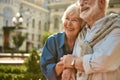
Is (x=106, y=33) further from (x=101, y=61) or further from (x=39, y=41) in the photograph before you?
(x=39, y=41)

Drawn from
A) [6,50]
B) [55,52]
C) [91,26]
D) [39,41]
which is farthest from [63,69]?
[39,41]

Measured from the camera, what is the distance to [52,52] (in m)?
1.68

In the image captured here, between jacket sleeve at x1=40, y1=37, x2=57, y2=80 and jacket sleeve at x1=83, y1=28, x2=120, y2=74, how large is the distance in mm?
283

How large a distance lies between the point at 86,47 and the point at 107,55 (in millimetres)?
148

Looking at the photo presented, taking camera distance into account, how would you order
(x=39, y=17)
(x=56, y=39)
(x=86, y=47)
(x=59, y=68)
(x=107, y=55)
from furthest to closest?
(x=39, y=17), (x=56, y=39), (x=59, y=68), (x=86, y=47), (x=107, y=55)

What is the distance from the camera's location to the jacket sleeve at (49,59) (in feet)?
5.36

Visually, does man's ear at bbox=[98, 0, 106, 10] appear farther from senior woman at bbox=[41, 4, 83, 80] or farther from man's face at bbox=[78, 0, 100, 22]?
senior woman at bbox=[41, 4, 83, 80]

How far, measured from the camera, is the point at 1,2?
104 feet

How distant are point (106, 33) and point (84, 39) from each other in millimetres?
144

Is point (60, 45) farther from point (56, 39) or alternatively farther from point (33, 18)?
point (33, 18)

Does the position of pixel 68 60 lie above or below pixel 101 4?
below

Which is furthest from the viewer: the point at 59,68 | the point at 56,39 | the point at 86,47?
the point at 56,39

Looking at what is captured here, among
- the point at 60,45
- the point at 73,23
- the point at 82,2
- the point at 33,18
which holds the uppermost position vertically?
the point at 82,2

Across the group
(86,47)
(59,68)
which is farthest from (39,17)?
(86,47)
